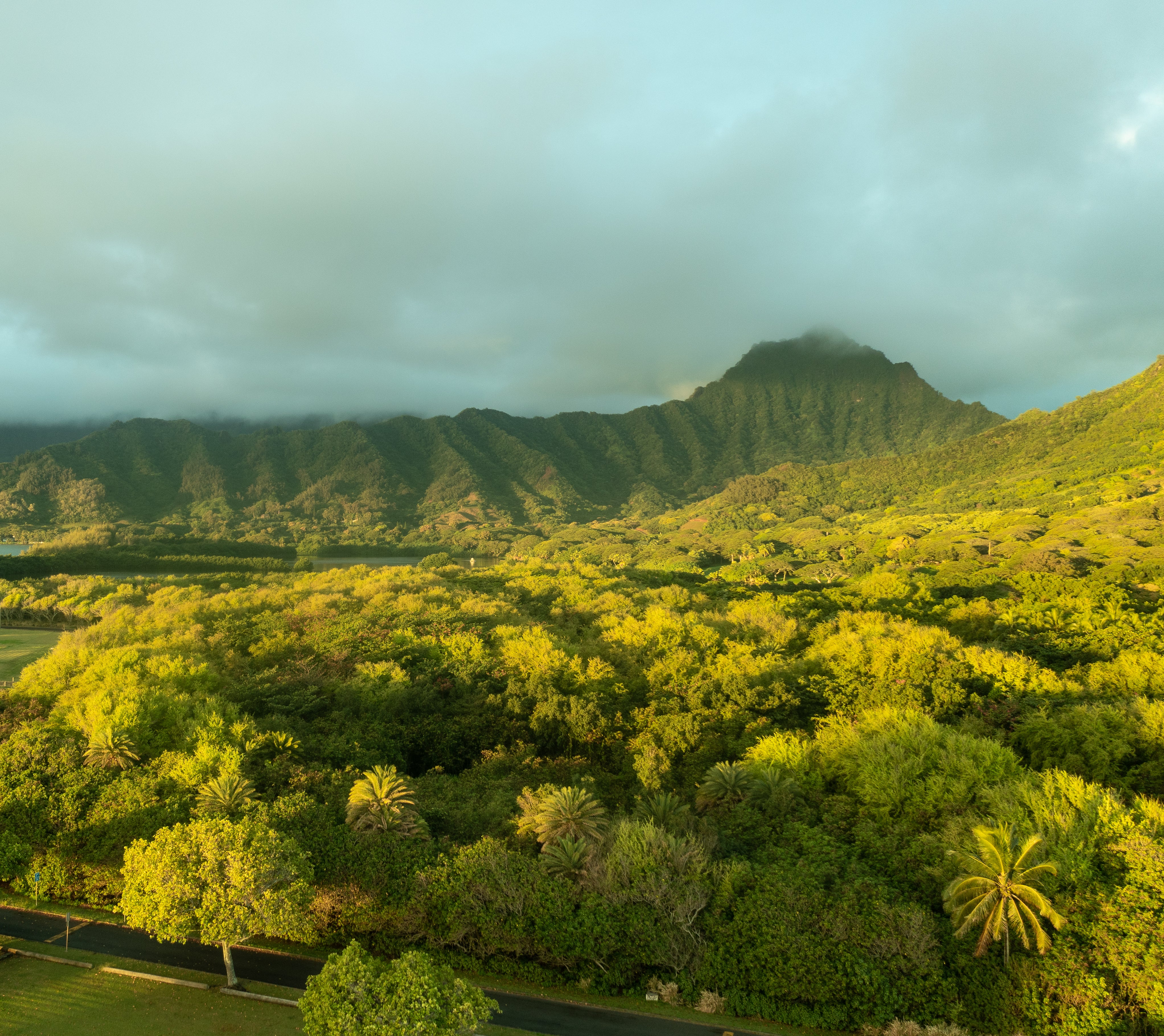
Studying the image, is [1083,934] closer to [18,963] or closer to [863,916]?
[863,916]

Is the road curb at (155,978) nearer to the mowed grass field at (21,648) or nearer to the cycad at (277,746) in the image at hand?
the cycad at (277,746)

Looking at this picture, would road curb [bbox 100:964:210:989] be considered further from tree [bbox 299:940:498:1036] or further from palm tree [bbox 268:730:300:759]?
palm tree [bbox 268:730:300:759]

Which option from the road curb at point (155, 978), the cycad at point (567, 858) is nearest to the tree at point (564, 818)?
the cycad at point (567, 858)

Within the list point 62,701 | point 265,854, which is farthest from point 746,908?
point 62,701

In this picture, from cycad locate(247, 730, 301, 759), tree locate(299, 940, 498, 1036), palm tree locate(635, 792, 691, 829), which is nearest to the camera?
tree locate(299, 940, 498, 1036)

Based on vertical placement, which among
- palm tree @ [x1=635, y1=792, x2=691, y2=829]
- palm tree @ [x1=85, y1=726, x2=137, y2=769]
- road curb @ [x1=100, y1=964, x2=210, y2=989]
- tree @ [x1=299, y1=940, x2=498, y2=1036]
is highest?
palm tree @ [x1=85, y1=726, x2=137, y2=769]

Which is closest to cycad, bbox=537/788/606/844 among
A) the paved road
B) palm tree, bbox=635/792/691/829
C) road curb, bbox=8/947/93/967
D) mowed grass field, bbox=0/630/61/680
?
palm tree, bbox=635/792/691/829
